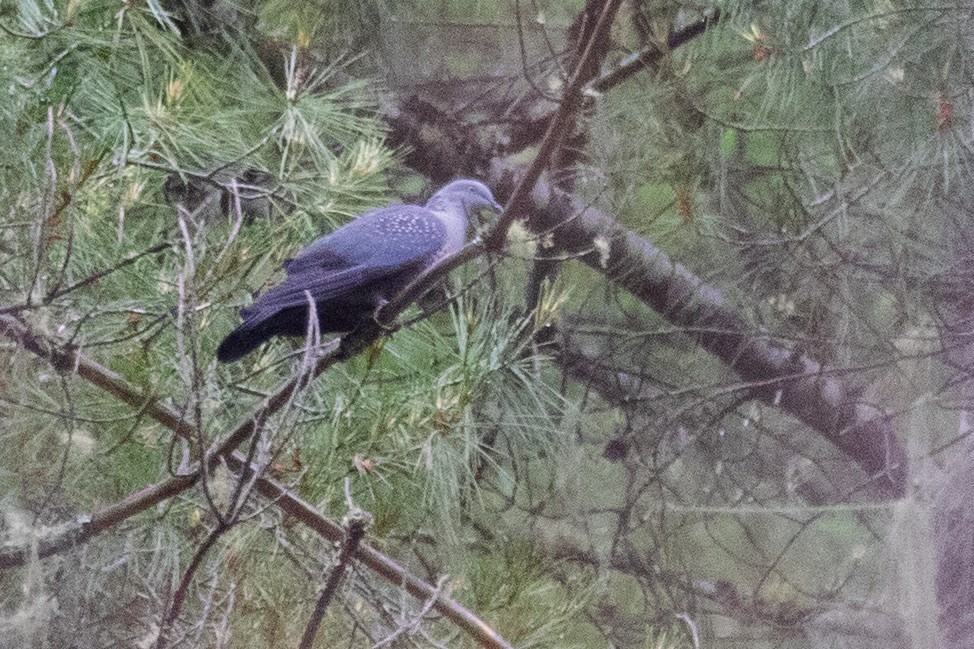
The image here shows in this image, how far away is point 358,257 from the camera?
731mm

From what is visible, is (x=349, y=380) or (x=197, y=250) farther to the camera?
(x=349, y=380)

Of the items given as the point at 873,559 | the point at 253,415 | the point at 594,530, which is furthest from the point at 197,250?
the point at 873,559

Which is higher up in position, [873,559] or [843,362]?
[843,362]

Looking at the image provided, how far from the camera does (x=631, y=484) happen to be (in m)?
0.96

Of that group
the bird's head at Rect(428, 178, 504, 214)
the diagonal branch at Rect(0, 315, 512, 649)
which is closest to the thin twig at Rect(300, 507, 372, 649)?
the diagonal branch at Rect(0, 315, 512, 649)

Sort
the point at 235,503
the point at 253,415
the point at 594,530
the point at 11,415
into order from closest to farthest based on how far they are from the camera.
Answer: the point at 235,503 → the point at 253,415 → the point at 11,415 → the point at 594,530

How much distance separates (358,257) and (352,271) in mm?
14

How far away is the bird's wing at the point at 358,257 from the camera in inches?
27.1

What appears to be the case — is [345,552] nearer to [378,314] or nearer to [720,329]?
[378,314]

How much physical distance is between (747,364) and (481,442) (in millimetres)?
287

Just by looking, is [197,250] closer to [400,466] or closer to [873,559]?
[400,466]

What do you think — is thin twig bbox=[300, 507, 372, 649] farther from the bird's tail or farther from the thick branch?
the thick branch

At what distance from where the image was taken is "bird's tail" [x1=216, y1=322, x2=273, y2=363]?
2.22 ft

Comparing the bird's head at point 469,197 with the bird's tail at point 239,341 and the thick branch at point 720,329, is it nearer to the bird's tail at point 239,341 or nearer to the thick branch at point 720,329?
the thick branch at point 720,329
